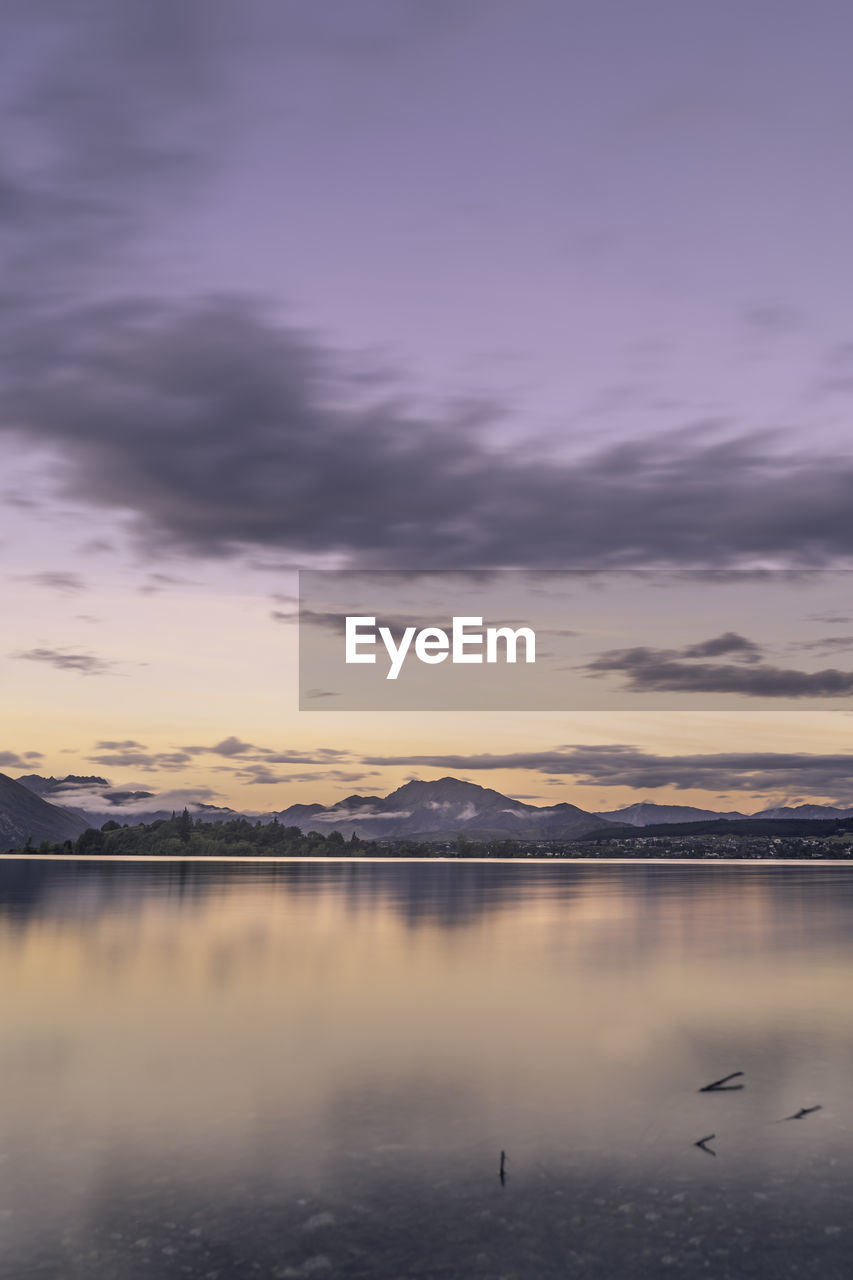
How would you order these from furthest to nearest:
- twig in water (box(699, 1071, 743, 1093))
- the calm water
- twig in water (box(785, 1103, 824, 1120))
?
twig in water (box(699, 1071, 743, 1093))
twig in water (box(785, 1103, 824, 1120))
the calm water

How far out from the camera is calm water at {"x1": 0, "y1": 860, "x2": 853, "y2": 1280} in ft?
68.7

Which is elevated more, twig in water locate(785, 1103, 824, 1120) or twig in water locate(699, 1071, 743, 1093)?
twig in water locate(785, 1103, 824, 1120)

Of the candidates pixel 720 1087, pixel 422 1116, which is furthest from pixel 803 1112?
pixel 422 1116

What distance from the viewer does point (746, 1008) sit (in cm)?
5309

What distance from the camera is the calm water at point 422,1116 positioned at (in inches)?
824

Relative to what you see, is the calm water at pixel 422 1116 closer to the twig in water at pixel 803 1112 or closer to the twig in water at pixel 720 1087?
the twig in water at pixel 803 1112

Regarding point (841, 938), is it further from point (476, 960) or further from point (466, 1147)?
point (466, 1147)

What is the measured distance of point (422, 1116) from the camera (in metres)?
31.2

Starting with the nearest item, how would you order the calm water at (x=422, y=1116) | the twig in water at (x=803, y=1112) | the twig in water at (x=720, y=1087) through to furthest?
the calm water at (x=422, y=1116), the twig in water at (x=803, y=1112), the twig in water at (x=720, y=1087)

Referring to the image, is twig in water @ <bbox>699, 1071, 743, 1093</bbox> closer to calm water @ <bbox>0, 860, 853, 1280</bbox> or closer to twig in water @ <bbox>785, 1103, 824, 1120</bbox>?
calm water @ <bbox>0, 860, 853, 1280</bbox>

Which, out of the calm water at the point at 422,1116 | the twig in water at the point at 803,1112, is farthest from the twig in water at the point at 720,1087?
the twig in water at the point at 803,1112

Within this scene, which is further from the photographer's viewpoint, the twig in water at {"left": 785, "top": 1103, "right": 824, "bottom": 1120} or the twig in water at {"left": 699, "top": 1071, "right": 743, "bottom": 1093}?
the twig in water at {"left": 699, "top": 1071, "right": 743, "bottom": 1093}

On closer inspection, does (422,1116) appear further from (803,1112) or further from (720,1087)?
(803,1112)

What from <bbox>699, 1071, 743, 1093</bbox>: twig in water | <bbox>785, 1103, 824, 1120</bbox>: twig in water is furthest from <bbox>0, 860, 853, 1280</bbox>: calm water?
<bbox>699, 1071, 743, 1093</bbox>: twig in water
